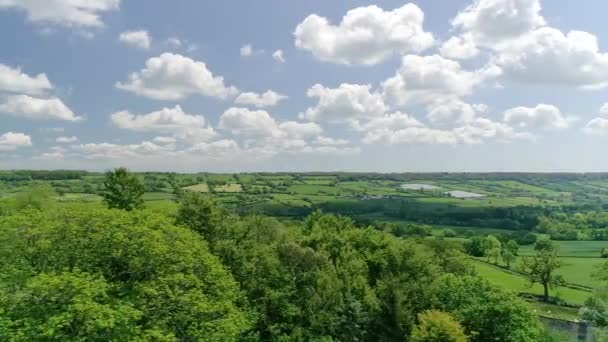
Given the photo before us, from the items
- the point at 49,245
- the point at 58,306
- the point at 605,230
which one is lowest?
the point at 605,230

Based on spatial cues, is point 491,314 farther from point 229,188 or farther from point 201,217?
point 229,188

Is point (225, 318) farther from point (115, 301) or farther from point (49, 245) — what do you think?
point (49, 245)

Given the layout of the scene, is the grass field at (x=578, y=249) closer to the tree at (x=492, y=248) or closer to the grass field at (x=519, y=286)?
the tree at (x=492, y=248)

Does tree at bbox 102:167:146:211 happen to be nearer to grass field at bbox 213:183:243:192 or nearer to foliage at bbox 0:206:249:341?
foliage at bbox 0:206:249:341

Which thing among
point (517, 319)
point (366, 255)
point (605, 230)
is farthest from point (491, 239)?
point (517, 319)

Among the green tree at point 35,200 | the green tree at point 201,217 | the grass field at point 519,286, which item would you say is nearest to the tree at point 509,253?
the grass field at point 519,286

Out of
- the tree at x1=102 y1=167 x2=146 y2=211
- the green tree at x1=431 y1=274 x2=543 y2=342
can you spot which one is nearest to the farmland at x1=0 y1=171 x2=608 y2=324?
the tree at x1=102 y1=167 x2=146 y2=211
